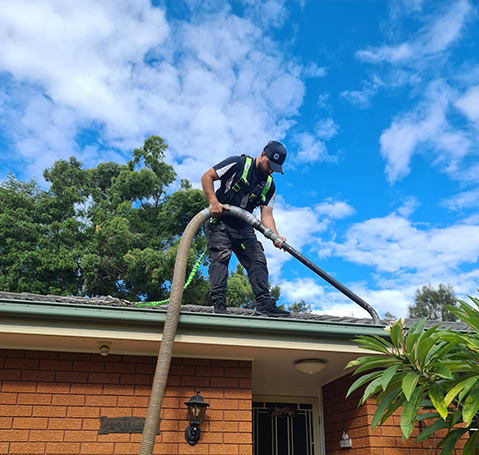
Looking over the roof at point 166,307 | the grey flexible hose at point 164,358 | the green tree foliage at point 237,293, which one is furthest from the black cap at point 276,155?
the green tree foliage at point 237,293

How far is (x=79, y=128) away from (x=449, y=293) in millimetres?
24641

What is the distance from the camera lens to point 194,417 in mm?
4062

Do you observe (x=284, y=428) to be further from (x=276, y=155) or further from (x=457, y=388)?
(x=276, y=155)

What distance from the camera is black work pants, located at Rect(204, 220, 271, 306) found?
4.78 metres

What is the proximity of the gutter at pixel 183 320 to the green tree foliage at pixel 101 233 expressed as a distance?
13.3 meters

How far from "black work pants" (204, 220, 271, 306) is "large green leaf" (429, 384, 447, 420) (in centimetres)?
212

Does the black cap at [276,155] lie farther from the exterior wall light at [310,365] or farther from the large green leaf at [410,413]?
the large green leaf at [410,413]

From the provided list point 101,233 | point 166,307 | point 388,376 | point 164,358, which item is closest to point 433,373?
point 388,376

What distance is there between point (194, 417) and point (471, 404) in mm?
2351

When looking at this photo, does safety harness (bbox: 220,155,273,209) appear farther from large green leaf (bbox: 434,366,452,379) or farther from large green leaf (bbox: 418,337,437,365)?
large green leaf (bbox: 434,366,452,379)

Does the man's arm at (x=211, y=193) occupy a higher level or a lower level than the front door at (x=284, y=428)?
higher

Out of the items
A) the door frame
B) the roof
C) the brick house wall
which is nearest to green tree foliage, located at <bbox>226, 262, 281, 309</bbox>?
the roof

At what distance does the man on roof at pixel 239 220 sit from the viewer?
479cm

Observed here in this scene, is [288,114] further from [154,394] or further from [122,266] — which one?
[122,266]
